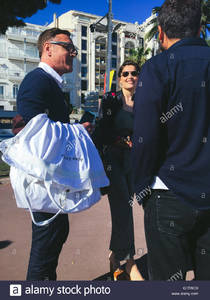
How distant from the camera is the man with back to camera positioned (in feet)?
4.26

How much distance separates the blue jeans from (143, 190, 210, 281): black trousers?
0.66 m

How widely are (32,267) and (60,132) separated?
3.17ft

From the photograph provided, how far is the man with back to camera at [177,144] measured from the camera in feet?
4.26

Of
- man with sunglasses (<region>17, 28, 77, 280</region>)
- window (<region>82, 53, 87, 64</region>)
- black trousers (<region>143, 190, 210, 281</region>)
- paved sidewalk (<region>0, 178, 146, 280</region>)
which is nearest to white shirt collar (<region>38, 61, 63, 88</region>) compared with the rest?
man with sunglasses (<region>17, 28, 77, 280</region>)

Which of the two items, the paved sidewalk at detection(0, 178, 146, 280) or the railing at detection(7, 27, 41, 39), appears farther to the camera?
the railing at detection(7, 27, 41, 39)

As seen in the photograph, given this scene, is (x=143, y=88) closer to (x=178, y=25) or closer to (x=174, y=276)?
(x=178, y=25)

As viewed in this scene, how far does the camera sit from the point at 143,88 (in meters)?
1.35

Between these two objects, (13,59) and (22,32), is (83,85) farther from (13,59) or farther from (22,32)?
(22,32)

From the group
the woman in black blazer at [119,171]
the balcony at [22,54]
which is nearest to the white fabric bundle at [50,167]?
the woman in black blazer at [119,171]

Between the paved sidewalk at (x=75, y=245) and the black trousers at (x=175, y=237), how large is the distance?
1.51 m

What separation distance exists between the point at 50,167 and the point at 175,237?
31.6 inches

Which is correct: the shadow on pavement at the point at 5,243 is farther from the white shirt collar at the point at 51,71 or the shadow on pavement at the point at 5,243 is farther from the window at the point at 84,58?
the window at the point at 84,58

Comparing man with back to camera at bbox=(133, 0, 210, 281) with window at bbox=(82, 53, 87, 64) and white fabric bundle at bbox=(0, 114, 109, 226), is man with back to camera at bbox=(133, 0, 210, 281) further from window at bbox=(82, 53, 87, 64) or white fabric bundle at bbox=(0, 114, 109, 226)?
window at bbox=(82, 53, 87, 64)

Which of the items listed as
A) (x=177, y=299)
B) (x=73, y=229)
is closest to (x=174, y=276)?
(x=177, y=299)
